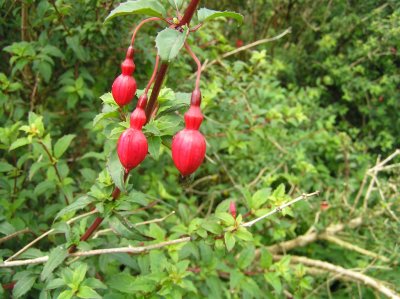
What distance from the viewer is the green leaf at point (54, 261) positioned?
32.0 inches

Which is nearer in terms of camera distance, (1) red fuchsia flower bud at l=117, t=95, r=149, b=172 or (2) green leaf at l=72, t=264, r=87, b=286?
(1) red fuchsia flower bud at l=117, t=95, r=149, b=172

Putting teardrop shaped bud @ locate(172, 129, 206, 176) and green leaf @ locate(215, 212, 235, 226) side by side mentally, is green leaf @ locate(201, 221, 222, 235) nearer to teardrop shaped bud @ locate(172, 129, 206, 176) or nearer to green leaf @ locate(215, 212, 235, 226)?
green leaf @ locate(215, 212, 235, 226)

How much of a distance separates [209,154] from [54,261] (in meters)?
1.02

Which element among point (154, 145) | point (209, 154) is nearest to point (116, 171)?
point (154, 145)

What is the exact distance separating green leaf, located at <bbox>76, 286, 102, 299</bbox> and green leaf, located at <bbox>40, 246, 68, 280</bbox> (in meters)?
0.07

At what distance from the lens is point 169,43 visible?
0.53 meters

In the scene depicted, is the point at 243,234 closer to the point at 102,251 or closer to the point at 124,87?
the point at 102,251

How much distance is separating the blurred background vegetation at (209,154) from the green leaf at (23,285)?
2 centimetres

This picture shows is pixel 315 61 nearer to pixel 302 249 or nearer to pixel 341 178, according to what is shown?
pixel 341 178

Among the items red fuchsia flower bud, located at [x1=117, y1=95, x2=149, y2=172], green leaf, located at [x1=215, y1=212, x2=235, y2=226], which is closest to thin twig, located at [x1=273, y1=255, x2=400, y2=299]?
green leaf, located at [x1=215, y1=212, x2=235, y2=226]

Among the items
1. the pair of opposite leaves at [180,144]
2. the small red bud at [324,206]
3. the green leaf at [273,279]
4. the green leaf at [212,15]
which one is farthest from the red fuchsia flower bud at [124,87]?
the small red bud at [324,206]

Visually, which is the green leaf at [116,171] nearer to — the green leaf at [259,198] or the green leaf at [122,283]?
the green leaf at [122,283]

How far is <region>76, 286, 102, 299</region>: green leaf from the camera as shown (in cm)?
81

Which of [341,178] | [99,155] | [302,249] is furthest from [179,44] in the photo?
[341,178]
